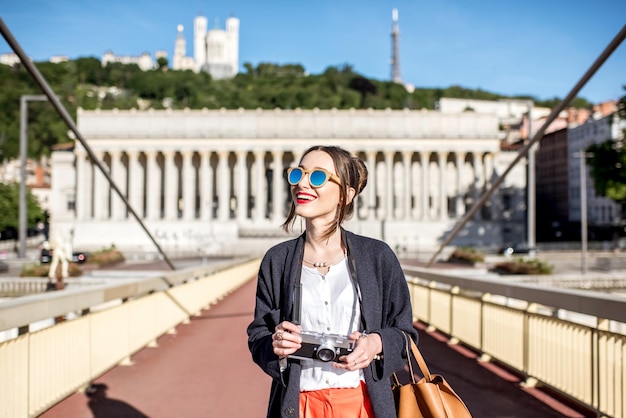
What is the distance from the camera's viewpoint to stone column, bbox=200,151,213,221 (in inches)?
3322

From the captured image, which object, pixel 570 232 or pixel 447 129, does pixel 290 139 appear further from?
pixel 570 232

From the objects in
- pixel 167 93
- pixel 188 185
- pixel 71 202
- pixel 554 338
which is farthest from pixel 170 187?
pixel 167 93

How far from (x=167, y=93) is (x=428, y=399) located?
17289 cm

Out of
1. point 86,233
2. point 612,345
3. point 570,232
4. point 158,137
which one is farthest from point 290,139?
point 612,345

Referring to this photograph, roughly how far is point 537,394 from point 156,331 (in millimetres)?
7282

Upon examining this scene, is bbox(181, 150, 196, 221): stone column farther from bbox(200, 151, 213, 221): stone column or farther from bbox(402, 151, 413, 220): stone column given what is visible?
bbox(402, 151, 413, 220): stone column

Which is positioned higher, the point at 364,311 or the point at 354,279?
the point at 354,279

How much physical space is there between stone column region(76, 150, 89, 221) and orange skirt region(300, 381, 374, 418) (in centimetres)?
8619

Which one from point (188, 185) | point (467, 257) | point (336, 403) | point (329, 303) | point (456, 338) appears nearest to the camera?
point (336, 403)

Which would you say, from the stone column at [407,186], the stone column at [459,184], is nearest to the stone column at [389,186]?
the stone column at [407,186]

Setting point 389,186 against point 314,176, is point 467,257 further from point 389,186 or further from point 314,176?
point 314,176

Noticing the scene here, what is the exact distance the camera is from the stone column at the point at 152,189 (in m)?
85.1

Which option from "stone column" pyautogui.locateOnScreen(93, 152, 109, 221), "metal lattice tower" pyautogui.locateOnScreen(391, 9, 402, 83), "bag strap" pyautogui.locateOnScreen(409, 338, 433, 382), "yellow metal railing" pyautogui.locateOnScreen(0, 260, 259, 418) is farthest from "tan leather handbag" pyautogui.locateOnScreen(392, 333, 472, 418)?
"metal lattice tower" pyautogui.locateOnScreen(391, 9, 402, 83)

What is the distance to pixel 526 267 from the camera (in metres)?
38.3
